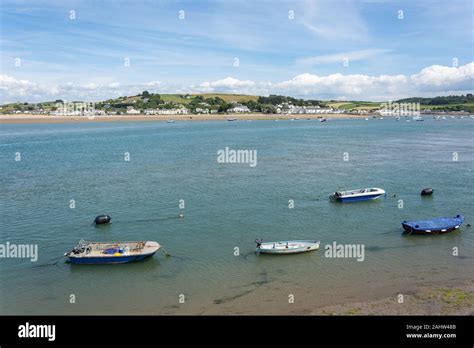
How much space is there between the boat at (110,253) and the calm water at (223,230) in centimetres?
71

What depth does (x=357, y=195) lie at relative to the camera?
4703 centimetres

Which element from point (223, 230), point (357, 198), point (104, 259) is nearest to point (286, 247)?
point (223, 230)

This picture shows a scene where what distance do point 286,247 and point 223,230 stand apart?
7.34 metres

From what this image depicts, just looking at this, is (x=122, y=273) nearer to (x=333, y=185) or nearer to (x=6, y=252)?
(x=6, y=252)

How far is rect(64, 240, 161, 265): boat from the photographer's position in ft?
102

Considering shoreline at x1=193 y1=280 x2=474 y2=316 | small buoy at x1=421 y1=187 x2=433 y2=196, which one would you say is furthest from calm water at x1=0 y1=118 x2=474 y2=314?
small buoy at x1=421 y1=187 x2=433 y2=196

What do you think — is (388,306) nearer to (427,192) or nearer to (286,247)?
(286,247)

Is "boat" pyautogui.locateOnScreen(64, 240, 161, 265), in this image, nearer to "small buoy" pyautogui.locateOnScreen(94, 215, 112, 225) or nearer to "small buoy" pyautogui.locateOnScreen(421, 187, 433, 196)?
"small buoy" pyautogui.locateOnScreen(94, 215, 112, 225)

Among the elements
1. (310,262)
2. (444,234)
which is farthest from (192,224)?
(444,234)

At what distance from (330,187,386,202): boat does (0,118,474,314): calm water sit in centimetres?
134

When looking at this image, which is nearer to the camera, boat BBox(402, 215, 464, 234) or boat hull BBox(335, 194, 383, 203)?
boat BBox(402, 215, 464, 234)

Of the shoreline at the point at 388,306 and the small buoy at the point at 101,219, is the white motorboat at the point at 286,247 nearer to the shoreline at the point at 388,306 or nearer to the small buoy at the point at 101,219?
the shoreline at the point at 388,306

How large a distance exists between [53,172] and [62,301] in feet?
154

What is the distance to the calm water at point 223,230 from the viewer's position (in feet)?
87.1
